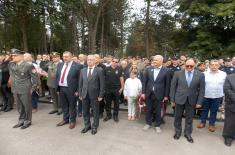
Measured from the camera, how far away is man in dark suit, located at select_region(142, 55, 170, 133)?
673cm

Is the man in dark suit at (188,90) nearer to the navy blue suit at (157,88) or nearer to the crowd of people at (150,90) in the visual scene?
the crowd of people at (150,90)

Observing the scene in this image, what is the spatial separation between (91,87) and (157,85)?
1.73 meters

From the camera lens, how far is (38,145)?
5844 mm

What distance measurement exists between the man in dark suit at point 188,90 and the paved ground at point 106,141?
0.49 m

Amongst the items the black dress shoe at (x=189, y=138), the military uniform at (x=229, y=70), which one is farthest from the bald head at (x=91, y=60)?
the military uniform at (x=229, y=70)

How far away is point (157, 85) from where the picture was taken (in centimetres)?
674

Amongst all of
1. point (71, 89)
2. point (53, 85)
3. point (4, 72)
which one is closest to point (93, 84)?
point (71, 89)

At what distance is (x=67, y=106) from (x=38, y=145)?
1695mm

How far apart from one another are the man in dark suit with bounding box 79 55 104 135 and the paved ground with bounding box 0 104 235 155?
0.56 meters

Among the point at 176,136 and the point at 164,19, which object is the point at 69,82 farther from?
the point at 164,19

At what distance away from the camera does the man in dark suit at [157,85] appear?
22.1ft

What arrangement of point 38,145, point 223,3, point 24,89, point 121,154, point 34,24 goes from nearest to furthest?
1. point 121,154
2. point 38,145
3. point 24,89
4. point 223,3
5. point 34,24

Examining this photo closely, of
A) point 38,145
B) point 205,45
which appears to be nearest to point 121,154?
point 38,145

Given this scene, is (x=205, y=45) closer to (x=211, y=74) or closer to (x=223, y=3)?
(x=223, y=3)
